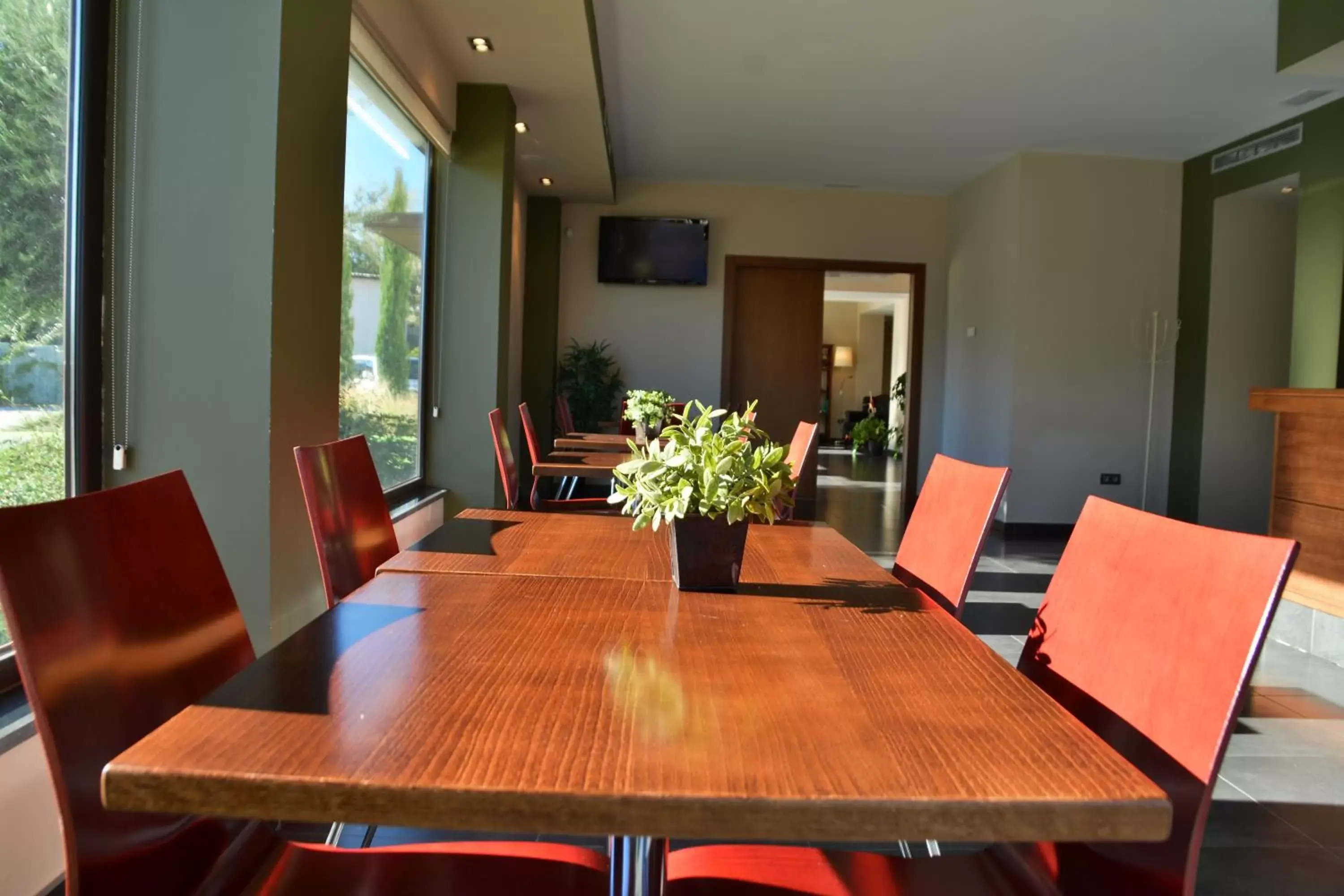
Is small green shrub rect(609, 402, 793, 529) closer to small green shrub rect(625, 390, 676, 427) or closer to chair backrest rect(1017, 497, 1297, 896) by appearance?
chair backrest rect(1017, 497, 1297, 896)

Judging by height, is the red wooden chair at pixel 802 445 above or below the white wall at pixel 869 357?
below

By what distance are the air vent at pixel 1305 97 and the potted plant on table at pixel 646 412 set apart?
4.45 m

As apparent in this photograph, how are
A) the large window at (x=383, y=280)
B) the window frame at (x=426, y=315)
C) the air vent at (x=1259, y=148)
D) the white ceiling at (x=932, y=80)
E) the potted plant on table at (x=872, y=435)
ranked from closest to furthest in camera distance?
the large window at (x=383, y=280), the white ceiling at (x=932, y=80), the window frame at (x=426, y=315), the air vent at (x=1259, y=148), the potted plant on table at (x=872, y=435)

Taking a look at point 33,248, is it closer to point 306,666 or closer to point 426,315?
point 306,666

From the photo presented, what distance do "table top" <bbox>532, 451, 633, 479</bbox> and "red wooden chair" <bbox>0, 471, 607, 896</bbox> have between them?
6.71 feet

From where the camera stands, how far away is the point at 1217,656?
978mm

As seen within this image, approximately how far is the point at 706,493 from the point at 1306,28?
460cm

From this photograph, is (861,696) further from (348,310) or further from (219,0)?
(348,310)

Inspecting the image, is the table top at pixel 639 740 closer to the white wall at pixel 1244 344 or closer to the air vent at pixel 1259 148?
the air vent at pixel 1259 148

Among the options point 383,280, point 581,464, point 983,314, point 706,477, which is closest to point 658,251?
point 983,314

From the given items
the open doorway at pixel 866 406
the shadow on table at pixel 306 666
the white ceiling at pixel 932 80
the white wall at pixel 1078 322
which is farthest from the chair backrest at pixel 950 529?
the white wall at pixel 1078 322

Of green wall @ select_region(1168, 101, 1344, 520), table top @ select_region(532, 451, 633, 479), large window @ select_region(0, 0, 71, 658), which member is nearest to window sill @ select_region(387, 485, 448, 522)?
table top @ select_region(532, 451, 633, 479)

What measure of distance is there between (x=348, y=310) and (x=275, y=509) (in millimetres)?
1727

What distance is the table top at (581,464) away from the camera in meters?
3.70
